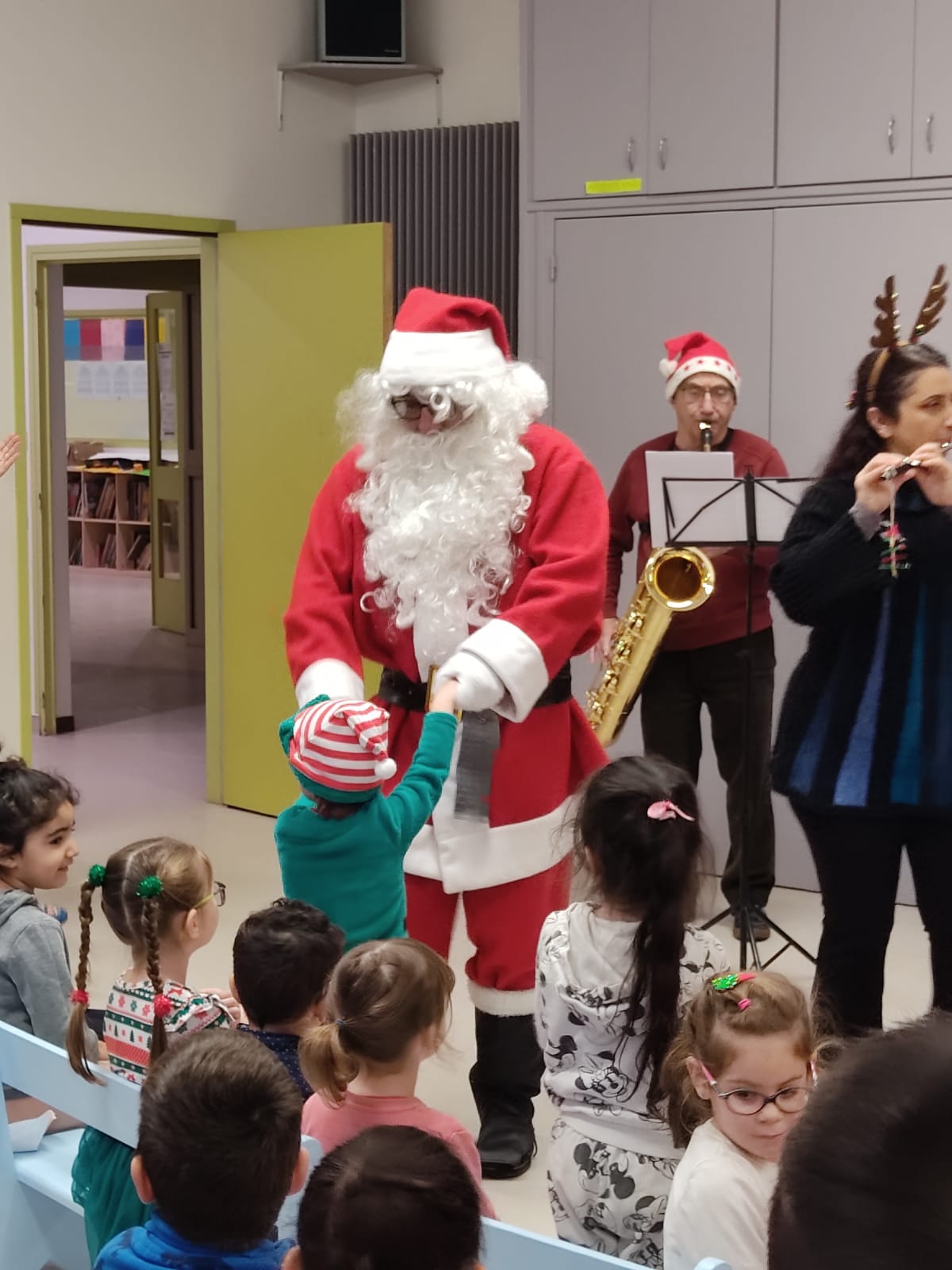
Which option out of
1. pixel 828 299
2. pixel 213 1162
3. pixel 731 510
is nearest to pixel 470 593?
pixel 731 510

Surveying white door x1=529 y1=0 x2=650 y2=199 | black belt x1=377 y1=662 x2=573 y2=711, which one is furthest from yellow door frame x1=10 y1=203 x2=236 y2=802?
black belt x1=377 y1=662 x2=573 y2=711

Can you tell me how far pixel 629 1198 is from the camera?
206cm

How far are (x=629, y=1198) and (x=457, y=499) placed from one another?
134 cm

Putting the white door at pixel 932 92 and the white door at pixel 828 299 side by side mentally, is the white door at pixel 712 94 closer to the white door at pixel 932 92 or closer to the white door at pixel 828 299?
the white door at pixel 828 299

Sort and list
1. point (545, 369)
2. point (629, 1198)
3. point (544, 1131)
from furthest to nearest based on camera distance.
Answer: point (545, 369), point (544, 1131), point (629, 1198)

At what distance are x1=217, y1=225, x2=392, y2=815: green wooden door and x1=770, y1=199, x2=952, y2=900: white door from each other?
132 centimetres

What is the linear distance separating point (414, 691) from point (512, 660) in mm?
278

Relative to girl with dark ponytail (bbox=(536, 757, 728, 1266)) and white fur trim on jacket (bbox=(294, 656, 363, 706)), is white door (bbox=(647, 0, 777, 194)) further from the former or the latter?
girl with dark ponytail (bbox=(536, 757, 728, 1266))

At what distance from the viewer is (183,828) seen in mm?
5766

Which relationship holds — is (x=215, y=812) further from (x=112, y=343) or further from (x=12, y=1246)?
(x=112, y=343)

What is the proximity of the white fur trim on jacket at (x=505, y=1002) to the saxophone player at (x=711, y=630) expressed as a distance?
4.78 ft

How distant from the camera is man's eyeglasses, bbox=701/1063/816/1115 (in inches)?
70.1

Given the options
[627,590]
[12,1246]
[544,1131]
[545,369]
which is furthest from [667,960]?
[545,369]

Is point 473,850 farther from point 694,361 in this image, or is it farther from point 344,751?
point 694,361
